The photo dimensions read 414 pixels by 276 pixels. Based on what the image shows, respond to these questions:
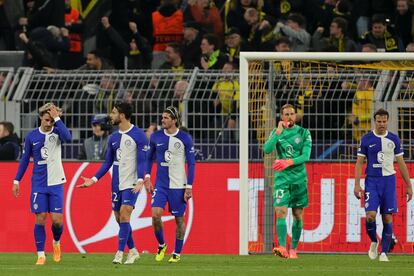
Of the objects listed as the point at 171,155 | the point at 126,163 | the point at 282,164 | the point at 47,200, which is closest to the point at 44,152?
the point at 47,200

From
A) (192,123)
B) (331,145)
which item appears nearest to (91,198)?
(192,123)

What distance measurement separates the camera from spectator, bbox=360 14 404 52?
A: 2412cm

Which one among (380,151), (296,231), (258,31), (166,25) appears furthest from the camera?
(166,25)

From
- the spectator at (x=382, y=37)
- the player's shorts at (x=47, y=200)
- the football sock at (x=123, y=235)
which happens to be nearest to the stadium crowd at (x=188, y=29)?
the spectator at (x=382, y=37)

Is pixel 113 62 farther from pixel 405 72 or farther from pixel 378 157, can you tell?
pixel 378 157

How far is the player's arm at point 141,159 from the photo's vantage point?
18.1 meters

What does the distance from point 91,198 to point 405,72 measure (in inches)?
200

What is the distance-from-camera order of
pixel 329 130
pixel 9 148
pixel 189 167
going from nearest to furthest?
pixel 189 167 < pixel 329 130 < pixel 9 148

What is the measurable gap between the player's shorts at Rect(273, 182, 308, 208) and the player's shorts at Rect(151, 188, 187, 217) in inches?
66.0

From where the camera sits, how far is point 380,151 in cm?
1908

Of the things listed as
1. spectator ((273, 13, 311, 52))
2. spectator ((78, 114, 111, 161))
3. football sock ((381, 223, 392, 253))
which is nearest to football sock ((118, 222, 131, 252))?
football sock ((381, 223, 392, 253))

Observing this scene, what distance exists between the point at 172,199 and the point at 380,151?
2779mm

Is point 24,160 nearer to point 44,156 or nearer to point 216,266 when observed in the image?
point 44,156

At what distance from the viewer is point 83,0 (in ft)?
89.0
